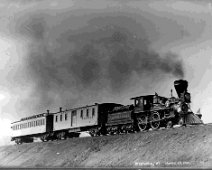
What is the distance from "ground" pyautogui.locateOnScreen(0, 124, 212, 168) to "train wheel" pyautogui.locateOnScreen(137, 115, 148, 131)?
186 cm

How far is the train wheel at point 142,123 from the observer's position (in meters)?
25.6

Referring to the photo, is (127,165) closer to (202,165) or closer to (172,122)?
(202,165)

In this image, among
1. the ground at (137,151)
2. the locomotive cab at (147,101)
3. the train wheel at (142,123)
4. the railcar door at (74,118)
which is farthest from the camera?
the railcar door at (74,118)

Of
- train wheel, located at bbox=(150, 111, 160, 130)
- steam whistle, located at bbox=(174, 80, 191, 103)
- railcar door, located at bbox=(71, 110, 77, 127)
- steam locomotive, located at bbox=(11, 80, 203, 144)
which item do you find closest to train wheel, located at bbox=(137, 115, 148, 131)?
steam locomotive, located at bbox=(11, 80, 203, 144)

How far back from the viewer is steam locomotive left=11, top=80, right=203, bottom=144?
24.0 m

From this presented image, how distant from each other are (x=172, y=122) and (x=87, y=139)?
25.3 ft

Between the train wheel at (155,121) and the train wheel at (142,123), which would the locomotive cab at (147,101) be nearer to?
the train wheel at (142,123)

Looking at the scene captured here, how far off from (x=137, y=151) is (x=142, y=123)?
4938mm

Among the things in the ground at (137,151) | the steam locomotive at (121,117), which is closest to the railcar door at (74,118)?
the steam locomotive at (121,117)

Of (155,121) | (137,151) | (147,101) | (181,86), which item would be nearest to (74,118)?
(147,101)

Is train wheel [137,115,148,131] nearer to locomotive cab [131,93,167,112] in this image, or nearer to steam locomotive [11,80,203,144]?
steam locomotive [11,80,203,144]

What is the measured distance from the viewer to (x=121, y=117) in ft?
90.2

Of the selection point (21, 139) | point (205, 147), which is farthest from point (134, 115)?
point (21, 139)

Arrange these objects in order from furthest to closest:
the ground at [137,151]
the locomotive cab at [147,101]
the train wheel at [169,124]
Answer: the locomotive cab at [147,101] → the train wheel at [169,124] → the ground at [137,151]
